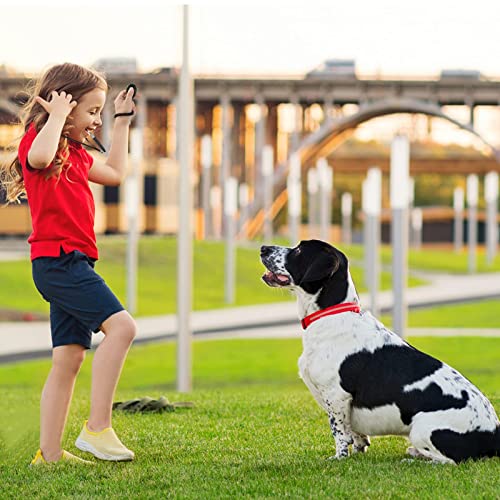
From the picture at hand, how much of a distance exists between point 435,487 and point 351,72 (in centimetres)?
5677

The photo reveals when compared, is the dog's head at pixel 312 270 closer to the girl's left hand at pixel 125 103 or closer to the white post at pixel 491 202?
the girl's left hand at pixel 125 103

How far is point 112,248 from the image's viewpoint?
38812 millimetres

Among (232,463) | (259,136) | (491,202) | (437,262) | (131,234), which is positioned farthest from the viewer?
(259,136)

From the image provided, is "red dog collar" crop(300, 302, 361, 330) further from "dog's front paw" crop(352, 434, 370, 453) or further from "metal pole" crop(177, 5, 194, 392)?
"metal pole" crop(177, 5, 194, 392)

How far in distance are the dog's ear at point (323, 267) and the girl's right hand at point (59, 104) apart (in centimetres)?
127

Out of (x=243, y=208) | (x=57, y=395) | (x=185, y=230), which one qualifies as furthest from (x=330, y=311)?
(x=243, y=208)

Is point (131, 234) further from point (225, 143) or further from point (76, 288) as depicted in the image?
point (225, 143)

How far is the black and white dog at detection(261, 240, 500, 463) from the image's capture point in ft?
16.4

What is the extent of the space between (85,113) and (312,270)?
1.23m

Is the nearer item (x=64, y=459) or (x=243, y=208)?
(x=64, y=459)

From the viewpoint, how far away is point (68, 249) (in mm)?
4980

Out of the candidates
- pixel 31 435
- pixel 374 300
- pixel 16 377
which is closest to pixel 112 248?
pixel 374 300

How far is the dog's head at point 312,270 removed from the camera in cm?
514

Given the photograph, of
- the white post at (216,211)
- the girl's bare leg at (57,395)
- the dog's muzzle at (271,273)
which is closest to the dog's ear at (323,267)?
the dog's muzzle at (271,273)
